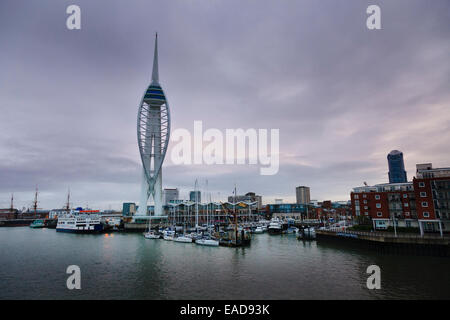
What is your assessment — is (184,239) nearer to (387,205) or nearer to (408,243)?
(408,243)

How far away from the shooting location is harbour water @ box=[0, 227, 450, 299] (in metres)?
24.4

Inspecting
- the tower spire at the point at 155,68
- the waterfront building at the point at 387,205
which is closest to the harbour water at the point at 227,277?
the waterfront building at the point at 387,205

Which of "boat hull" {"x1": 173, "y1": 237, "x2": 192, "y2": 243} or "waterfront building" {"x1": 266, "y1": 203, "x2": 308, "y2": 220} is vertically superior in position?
"waterfront building" {"x1": 266, "y1": 203, "x2": 308, "y2": 220}

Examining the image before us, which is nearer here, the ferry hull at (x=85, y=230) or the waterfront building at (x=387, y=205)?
the waterfront building at (x=387, y=205)

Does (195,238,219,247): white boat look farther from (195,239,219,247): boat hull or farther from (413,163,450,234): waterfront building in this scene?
(413,163,450,234): waterfront building

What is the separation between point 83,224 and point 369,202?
352 ft

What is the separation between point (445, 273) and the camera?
30062 mm

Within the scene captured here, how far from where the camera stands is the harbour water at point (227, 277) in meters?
24.4

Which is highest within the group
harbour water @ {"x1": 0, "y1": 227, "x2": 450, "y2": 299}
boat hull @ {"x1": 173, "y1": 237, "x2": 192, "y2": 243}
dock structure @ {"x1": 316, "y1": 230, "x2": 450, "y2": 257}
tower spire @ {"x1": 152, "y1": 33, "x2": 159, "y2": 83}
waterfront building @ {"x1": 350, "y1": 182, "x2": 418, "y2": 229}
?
tower spire @ {"x1": 152, "y1": 33, "x2": 159, "y2": 83}

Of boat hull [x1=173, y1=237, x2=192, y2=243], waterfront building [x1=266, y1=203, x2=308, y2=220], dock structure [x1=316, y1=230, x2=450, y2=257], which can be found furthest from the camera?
waterfront building [x1=266, y1=203, x2=308, y2=220]

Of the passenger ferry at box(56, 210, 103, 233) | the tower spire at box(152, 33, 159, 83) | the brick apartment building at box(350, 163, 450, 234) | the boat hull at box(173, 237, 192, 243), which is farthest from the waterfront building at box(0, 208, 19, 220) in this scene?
the brick apartment building at box(350, 163, 450, 234)

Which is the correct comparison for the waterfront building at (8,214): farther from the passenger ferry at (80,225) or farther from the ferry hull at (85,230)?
the ferry hull at (85,230)

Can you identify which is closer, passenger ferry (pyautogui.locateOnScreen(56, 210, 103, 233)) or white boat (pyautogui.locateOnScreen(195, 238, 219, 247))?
white boat (pyautogui.locateOnScreen(195, 238, 219, 247))
